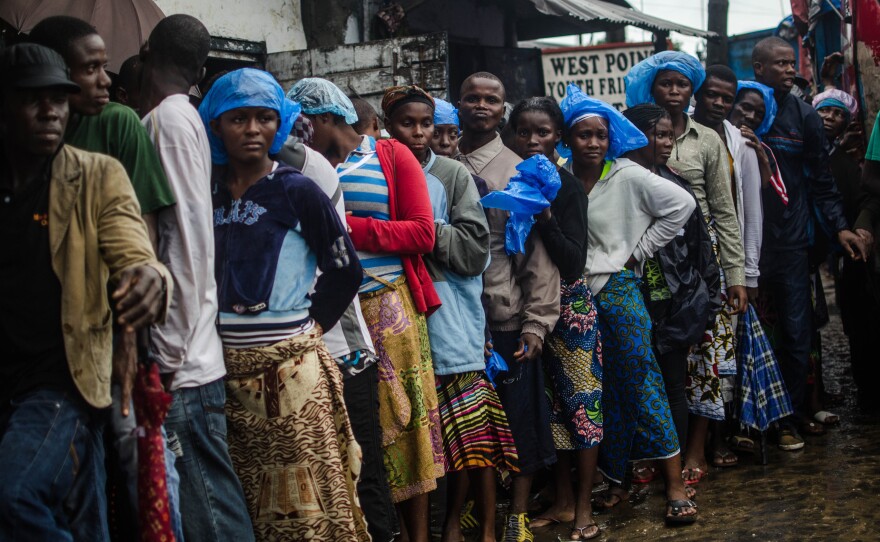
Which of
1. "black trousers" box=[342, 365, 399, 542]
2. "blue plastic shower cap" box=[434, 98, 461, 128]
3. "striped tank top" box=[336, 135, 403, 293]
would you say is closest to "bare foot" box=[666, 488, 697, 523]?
"black trousers" box=[342, 365, 399, 542]

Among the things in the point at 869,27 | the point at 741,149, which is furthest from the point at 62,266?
the point at 869,27

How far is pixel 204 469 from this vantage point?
3.26 meters

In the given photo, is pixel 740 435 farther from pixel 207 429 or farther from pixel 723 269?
pixel 207 429

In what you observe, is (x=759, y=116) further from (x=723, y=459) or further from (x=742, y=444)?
(x=723, y=459)

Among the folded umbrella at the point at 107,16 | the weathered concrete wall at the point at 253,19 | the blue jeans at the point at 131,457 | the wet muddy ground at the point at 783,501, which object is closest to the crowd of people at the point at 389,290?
the blue jeans at the point at 131,457

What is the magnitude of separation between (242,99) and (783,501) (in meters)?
3.43

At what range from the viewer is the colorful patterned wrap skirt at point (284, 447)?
3459mm

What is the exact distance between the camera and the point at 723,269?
231 inches

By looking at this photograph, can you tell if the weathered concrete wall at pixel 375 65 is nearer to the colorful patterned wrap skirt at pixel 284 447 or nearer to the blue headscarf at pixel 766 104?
the blue headscarf at pixel 766 104

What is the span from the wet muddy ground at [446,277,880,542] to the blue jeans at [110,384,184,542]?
2297 mm

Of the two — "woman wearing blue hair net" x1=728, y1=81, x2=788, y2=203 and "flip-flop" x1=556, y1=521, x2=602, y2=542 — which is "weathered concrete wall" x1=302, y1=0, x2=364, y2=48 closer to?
"woman wearing blue hair net" x1=728, y1=81, x2=788, y2=203

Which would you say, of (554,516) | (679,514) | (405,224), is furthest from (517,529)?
(405,224)

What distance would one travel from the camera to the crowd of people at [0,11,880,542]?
2.88m

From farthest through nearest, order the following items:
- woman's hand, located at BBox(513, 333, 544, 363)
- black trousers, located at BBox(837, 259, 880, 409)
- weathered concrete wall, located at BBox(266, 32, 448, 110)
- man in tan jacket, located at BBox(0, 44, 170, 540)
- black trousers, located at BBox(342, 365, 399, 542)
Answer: weathered concrete wall, located at BBox(266, 32, 448, 110), black trousers, located at BBox(837, 259, 880, 409), woman's hand, located at BBox(513, 333, 544, 363), black trousers, located at BBox(342, 365, 399, 542), man in tan jacket, located at BBox(0, 44, 170, 540)
